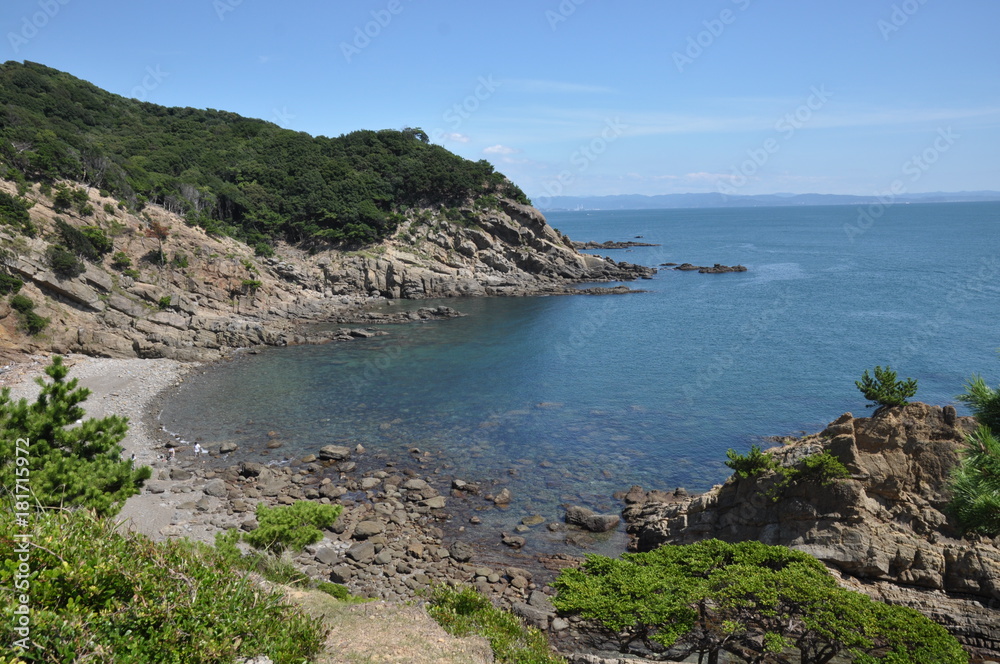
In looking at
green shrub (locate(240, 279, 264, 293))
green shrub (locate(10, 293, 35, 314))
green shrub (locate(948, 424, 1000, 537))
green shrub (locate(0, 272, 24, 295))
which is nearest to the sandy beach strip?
green shrub (locate(10, 293, 35, 314))

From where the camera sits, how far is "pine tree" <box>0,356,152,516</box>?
1436cm

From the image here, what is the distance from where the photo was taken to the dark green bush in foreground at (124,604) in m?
7.85

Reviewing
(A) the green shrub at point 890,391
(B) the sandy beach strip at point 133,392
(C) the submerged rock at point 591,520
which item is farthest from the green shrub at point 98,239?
(A) the green shrub at point 890,391

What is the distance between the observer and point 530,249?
88750mm

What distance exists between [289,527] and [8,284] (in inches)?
1452

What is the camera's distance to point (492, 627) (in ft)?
54.1

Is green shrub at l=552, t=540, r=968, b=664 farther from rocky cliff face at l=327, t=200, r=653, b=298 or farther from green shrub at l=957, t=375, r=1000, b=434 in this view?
rocky cliff face at l=327, t=200, r=653, b=298

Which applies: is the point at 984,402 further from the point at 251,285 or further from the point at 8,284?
the point at 251,285

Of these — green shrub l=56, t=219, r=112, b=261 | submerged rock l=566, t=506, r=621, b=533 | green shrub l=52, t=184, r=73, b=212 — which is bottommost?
submerged rock l=566, t=506, r=621, b=533

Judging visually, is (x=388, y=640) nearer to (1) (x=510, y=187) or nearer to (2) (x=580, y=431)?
(2) (x=580, y=431)

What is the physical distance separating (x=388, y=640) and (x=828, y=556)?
14574mm

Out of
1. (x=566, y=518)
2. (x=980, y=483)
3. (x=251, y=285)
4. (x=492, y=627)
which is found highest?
(x=251, y=285)

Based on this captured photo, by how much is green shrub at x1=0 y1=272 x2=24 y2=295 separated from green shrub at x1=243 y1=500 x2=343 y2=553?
34731 millimetres

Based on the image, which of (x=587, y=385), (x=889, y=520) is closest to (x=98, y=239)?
(x=587, y=385)
